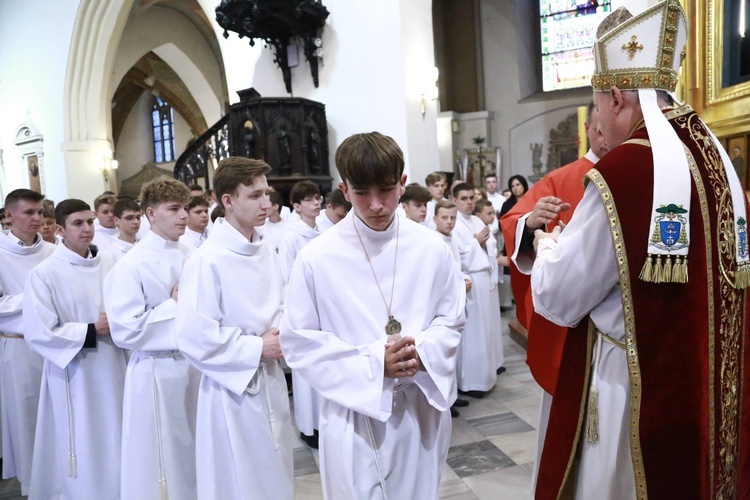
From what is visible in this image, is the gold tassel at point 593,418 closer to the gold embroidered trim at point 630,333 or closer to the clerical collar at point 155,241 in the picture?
the gold embroidered trim at point 630,333

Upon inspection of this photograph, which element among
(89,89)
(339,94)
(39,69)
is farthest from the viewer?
(39,69)

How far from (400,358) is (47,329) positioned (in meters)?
2.40

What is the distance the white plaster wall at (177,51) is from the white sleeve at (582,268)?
1599 centimetres

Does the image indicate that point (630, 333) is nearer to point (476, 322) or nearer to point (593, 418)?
point (593, 418)

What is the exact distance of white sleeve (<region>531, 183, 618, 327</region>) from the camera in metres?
1.69

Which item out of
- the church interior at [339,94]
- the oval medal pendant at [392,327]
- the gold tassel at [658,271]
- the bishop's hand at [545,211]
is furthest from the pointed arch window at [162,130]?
the gold tassel at [658,271]

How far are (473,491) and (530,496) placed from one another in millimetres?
332

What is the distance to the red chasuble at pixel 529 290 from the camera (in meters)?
2.39

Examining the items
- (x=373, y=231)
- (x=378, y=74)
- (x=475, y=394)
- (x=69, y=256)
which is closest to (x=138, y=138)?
(x=378, y=74)

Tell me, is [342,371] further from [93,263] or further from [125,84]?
[125,84]

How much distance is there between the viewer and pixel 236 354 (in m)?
2.44

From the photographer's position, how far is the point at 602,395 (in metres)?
1.79

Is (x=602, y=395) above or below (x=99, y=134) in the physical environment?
below

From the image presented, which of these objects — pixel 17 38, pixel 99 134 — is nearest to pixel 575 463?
pixel 99 134
